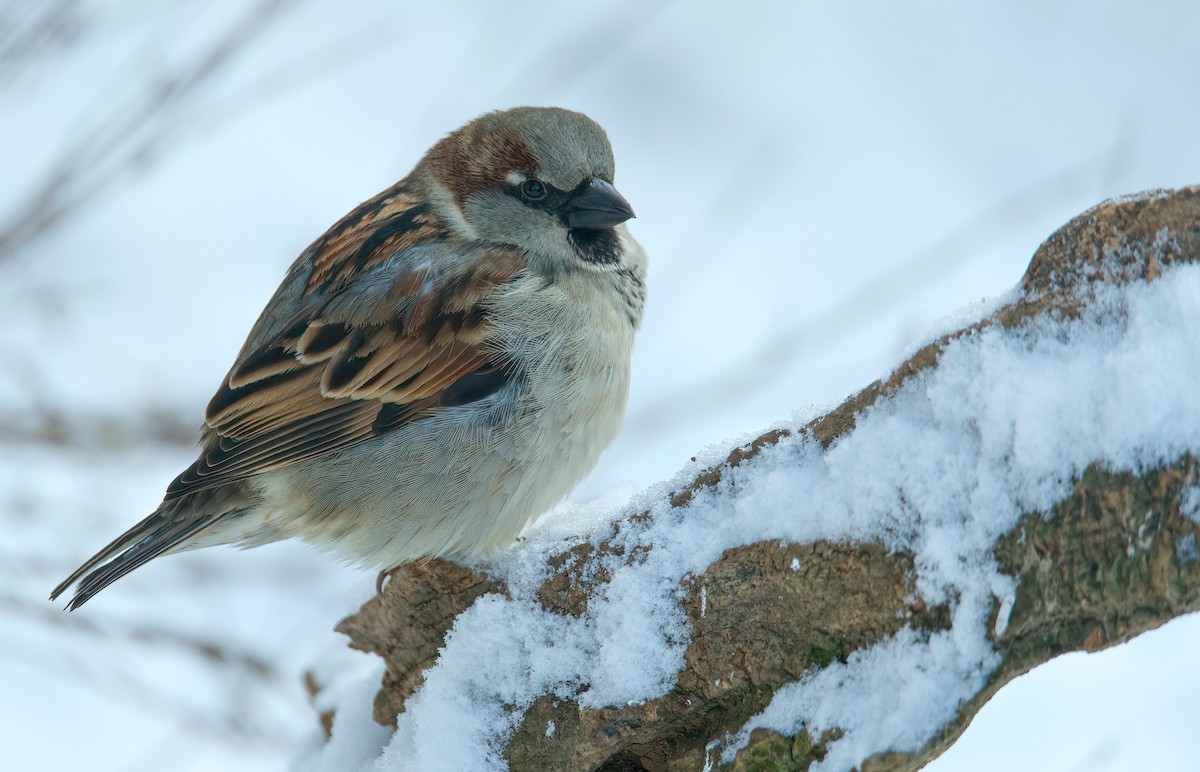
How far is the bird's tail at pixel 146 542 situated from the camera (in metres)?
2.73

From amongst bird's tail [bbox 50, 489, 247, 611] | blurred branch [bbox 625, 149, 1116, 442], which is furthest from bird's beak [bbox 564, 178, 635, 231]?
blurred branch [bbox 625, 149, 1116, 442]

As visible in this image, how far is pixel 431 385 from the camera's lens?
279 centimetres

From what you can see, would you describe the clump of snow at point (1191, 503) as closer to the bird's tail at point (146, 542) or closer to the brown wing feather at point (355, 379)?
the brown wing feather at point (355, 379)

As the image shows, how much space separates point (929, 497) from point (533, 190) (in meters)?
1.66

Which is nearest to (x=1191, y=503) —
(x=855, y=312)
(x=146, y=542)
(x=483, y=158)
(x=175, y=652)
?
(x=483, y=158)

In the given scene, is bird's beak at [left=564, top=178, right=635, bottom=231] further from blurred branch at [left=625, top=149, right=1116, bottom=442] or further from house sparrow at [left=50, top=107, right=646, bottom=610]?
blurred branch at [left=625, top=149, right=1116, bottom=442]

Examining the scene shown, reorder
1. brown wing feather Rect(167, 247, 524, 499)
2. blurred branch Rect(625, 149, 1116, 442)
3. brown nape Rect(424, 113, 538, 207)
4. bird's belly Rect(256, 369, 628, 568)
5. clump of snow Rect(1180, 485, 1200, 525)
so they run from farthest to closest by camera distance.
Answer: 1. blurred branch Rect(625, 149, 1116, 442)
2. brown nape Rect(424, 113, 538, 207)
3. brown wing feather Rect(167, 247, 524, 499)
4. bird's belly Rect(256, 369, 628, 568)
5. clump of snow Rect(1180, 485, 1200, 525)

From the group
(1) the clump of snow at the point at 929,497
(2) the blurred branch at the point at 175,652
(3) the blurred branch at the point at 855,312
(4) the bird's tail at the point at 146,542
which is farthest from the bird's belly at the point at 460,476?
(3) the blurred branch at the point at 855,312

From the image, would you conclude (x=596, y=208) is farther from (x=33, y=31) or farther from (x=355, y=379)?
(x=33, y=31)

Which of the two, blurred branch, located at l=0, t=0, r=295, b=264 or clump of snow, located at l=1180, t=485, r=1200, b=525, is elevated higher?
blurred branch, located at l=0, t=0, r=295, b=264

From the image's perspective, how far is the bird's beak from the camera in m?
3.00

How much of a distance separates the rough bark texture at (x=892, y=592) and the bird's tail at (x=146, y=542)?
1.03m

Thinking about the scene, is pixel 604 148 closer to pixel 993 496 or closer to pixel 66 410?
pixel 993 496

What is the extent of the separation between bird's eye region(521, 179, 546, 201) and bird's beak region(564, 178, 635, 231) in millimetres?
83
